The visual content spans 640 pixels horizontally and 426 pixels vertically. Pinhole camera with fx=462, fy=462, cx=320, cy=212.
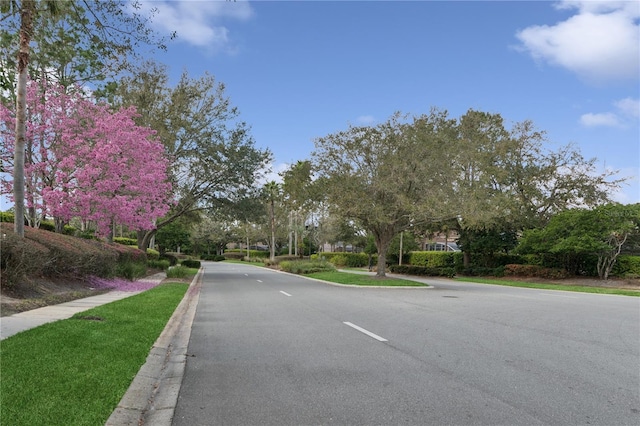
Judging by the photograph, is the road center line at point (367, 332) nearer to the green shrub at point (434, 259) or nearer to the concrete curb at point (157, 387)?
the concrete curb at point (157, 387)

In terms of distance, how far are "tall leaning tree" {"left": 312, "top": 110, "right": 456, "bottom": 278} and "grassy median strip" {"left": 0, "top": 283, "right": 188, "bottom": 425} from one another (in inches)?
616

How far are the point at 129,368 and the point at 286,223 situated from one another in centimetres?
7145

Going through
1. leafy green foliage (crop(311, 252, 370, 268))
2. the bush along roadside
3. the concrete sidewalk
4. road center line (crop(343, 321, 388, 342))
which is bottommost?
leafy green foliage (crop(311, 252, 370, 268))

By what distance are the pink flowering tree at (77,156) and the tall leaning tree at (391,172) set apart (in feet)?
30.9

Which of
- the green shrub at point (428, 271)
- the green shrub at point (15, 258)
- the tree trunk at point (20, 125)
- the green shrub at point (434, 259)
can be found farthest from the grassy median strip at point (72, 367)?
the green shrub at point (434, 259)

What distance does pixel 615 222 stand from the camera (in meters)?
28.8

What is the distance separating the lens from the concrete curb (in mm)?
4359

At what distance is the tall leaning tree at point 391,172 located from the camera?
22953 mm

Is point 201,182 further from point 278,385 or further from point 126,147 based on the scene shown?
point 278,385

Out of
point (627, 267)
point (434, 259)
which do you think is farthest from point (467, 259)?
point (627, 267)

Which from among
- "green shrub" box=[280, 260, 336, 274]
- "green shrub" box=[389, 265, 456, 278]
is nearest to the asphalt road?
"green shrub" box=[280, 260, 336, 274]

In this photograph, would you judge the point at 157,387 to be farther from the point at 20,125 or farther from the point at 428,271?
the point at 428,271

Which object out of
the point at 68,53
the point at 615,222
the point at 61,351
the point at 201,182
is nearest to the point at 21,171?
the point at 68,53

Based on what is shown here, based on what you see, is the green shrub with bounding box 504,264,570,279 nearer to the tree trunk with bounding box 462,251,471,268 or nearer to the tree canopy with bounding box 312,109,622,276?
the tree trunk with bounding box 462,251,471,268
